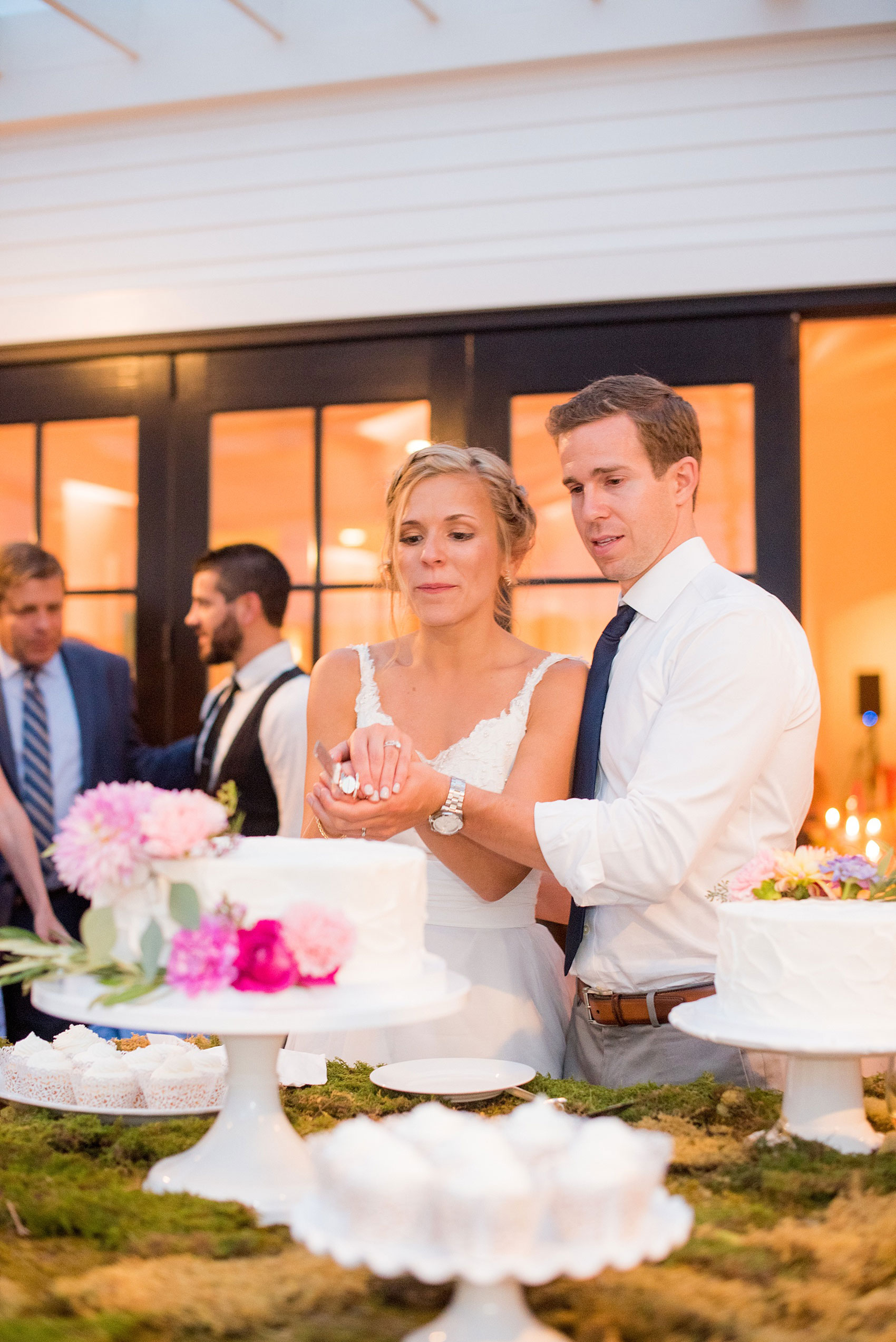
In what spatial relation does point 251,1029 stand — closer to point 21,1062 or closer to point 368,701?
point 21,1062

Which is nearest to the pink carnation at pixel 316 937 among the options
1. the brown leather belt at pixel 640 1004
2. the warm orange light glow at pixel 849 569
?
the brown leather belt at pixel 640 1004

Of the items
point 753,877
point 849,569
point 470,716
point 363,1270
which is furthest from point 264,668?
point 849,569

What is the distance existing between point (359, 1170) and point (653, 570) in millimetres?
1640

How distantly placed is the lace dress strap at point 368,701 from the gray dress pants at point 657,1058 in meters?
0.80

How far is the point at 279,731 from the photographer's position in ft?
12.9

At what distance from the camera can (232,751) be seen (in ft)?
13.0

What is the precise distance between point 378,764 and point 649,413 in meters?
0.95

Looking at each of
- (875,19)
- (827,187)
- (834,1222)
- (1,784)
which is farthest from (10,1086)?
(875,19)

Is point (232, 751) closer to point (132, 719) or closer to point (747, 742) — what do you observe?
point (132, 719)

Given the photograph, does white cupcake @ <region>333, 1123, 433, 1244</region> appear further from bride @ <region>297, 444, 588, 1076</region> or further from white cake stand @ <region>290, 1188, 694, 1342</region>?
Answer: bride @ <region>297, 444, 588, 1076</region>

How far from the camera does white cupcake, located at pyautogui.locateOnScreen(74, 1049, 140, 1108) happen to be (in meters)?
1.63

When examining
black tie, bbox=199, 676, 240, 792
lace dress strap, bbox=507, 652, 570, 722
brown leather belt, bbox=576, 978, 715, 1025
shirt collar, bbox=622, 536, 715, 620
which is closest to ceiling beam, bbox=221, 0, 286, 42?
black tie, bbox=199, 676, 240, 792

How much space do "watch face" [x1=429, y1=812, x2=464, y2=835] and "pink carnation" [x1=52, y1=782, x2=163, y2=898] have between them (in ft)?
2.73

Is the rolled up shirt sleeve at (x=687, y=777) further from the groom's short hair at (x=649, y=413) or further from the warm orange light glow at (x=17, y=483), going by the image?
the warm orange light glow at (x=17, y=483)
